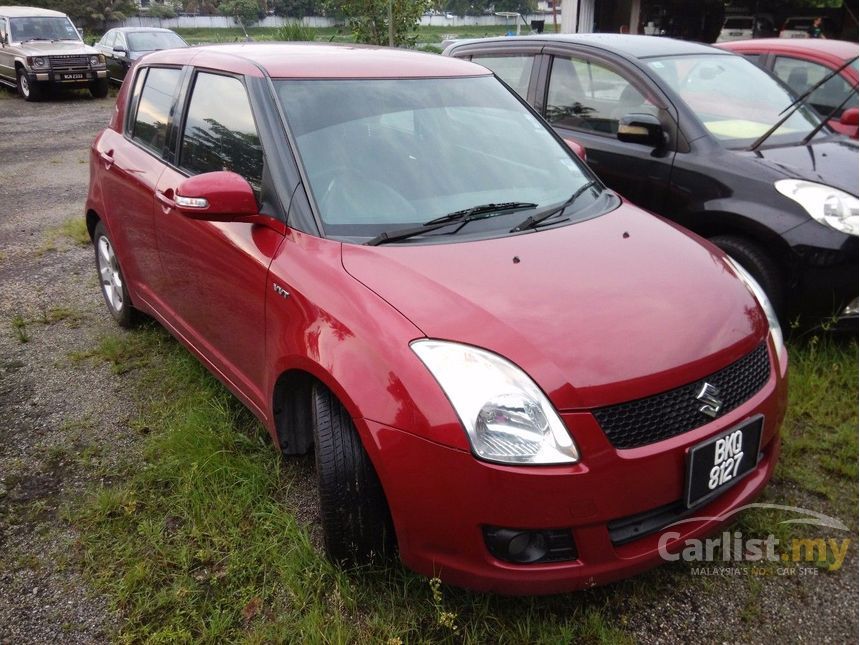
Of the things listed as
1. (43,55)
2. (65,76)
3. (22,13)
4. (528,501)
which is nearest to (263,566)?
(528,501)

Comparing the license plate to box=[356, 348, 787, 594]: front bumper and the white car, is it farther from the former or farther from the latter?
the white car

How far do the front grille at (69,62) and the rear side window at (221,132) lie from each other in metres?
14.2

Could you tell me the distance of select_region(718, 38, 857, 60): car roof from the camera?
20.1 ft

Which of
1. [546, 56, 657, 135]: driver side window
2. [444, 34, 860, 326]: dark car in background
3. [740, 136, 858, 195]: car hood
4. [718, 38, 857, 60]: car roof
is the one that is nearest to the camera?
[444, 34, 860, 326]: dark car in background

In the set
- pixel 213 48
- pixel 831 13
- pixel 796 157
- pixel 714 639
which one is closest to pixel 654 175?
pixel 796 157

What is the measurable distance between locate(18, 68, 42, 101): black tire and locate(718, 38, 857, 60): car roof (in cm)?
1459

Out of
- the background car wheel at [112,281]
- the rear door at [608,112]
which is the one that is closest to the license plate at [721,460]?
the rear door at [608,112]

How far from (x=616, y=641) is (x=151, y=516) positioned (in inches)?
67.8

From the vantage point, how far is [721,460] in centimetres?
211

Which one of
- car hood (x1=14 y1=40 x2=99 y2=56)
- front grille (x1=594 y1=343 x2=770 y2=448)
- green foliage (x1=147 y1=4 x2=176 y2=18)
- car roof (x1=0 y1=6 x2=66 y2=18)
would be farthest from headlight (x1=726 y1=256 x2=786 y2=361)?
green foliage (x1=147 y1=4 x2=176 y2=18)

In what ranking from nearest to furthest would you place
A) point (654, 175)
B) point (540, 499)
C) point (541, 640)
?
point (540, 499) < point (541, 640) < point (654, 175)

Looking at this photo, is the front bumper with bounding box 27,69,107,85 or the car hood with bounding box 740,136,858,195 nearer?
the car hood with bounding box 740,136,858,195

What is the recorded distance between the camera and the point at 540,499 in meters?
1.89

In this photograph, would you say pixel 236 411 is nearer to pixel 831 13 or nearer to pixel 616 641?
pixel 616 641
